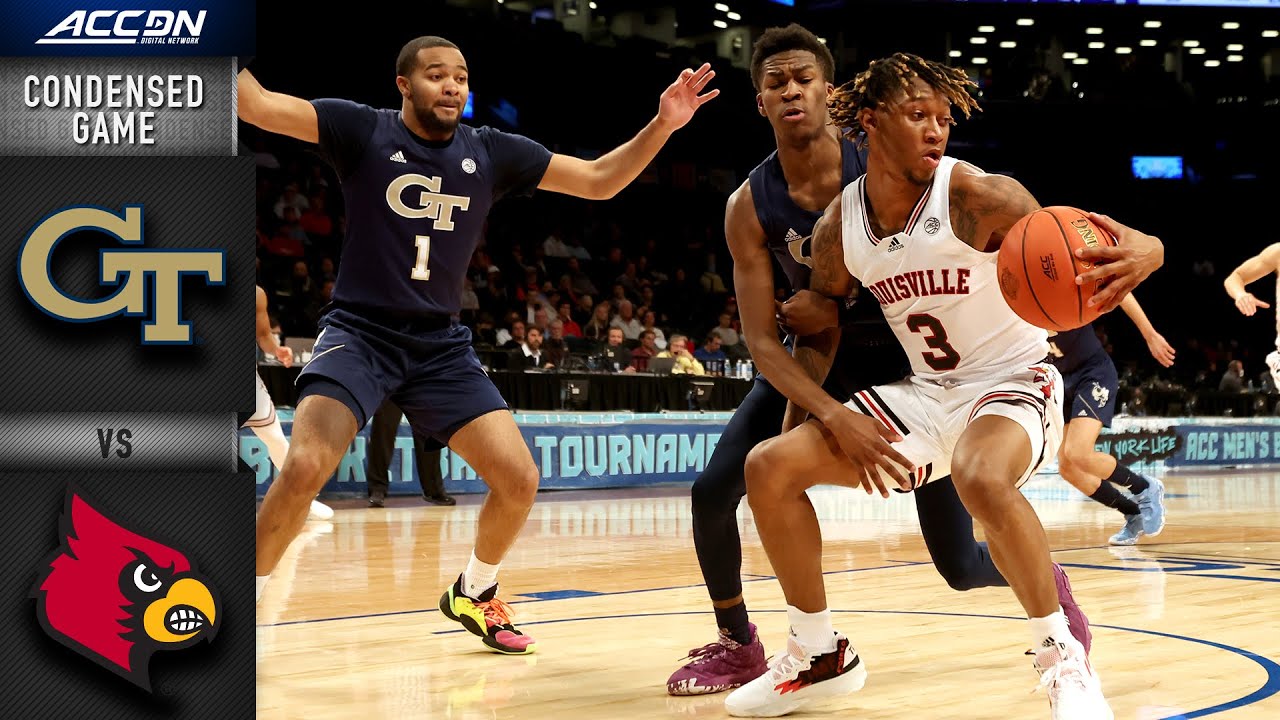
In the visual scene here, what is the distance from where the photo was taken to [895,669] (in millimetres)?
4387

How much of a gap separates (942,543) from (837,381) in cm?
61

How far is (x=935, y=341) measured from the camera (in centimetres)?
380

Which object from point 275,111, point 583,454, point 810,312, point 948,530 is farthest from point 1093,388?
point 583,454

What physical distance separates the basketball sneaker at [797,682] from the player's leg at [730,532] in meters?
0.40

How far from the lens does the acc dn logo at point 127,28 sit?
2.79 meters

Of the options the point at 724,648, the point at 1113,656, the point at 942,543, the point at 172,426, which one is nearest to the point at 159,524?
the point at 172,426

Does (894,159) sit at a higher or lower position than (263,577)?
higher

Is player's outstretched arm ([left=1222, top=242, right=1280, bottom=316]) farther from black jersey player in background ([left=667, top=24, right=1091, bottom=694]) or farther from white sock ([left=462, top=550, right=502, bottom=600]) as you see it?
white sock ([left=462, top=550, right=502, bottom=600])

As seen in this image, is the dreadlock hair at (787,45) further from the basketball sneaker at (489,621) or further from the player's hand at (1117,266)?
the basketball sneaker at (489,621)

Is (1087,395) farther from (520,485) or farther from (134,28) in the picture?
(134,28)

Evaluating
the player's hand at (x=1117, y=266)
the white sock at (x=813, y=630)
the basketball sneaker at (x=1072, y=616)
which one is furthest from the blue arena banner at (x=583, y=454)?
the player's hand at (x=1117, y=266)

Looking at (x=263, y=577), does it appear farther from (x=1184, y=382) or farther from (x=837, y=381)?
(x=1184, y=382)

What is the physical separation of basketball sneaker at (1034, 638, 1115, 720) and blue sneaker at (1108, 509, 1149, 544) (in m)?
5.44

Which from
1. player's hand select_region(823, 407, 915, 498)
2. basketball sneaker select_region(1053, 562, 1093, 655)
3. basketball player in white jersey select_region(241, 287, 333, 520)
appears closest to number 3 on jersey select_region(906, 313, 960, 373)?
player's hand select_region(823, 407, 915, 498)
